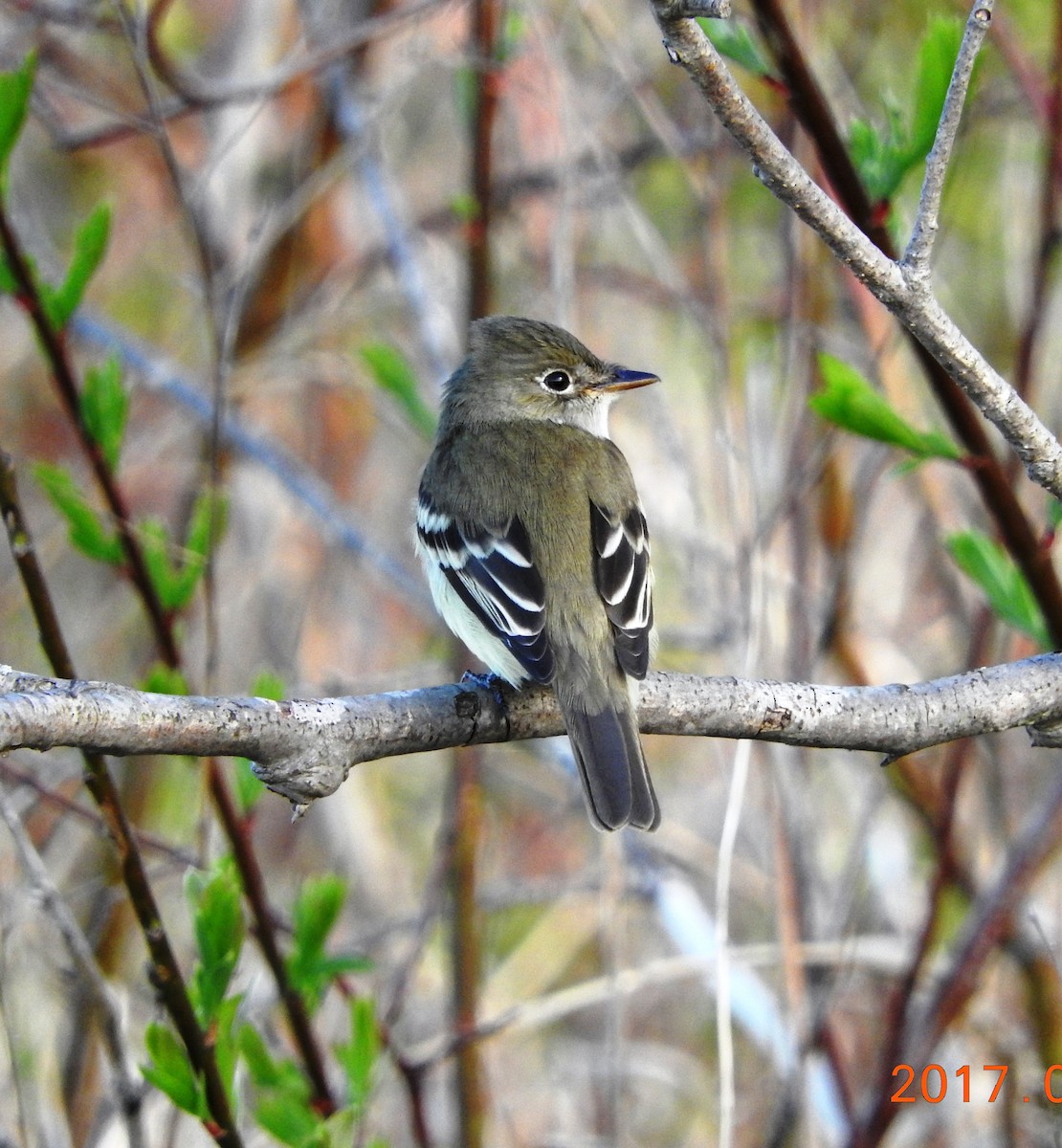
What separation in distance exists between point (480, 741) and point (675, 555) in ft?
10.6

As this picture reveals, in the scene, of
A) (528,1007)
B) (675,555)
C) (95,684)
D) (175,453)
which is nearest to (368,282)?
(175,453)

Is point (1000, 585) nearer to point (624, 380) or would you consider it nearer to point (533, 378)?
point (624, 380)

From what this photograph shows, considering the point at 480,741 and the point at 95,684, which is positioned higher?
the point at 480,741

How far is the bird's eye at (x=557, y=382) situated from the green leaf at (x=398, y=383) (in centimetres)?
41

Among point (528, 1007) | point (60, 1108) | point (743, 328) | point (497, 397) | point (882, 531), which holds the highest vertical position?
point (743, 328)

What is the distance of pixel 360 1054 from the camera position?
2.78 m

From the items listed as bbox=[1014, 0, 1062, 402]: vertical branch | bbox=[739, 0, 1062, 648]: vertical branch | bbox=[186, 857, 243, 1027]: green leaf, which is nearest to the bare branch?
bbox=[739, 0, 1062, 648]: vertical branch

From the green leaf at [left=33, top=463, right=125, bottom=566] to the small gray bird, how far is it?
946mm

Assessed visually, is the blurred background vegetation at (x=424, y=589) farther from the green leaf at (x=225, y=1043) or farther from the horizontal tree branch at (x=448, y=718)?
the horizontal tree branch at (x=448, y=718)

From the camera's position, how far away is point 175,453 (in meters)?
7.18

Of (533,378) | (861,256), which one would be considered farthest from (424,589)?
(861,256)

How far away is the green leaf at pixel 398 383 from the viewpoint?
14.3 ft

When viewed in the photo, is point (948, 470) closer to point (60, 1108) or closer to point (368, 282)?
Answer: point (368, 282)

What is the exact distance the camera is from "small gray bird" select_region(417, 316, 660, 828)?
323 cm
